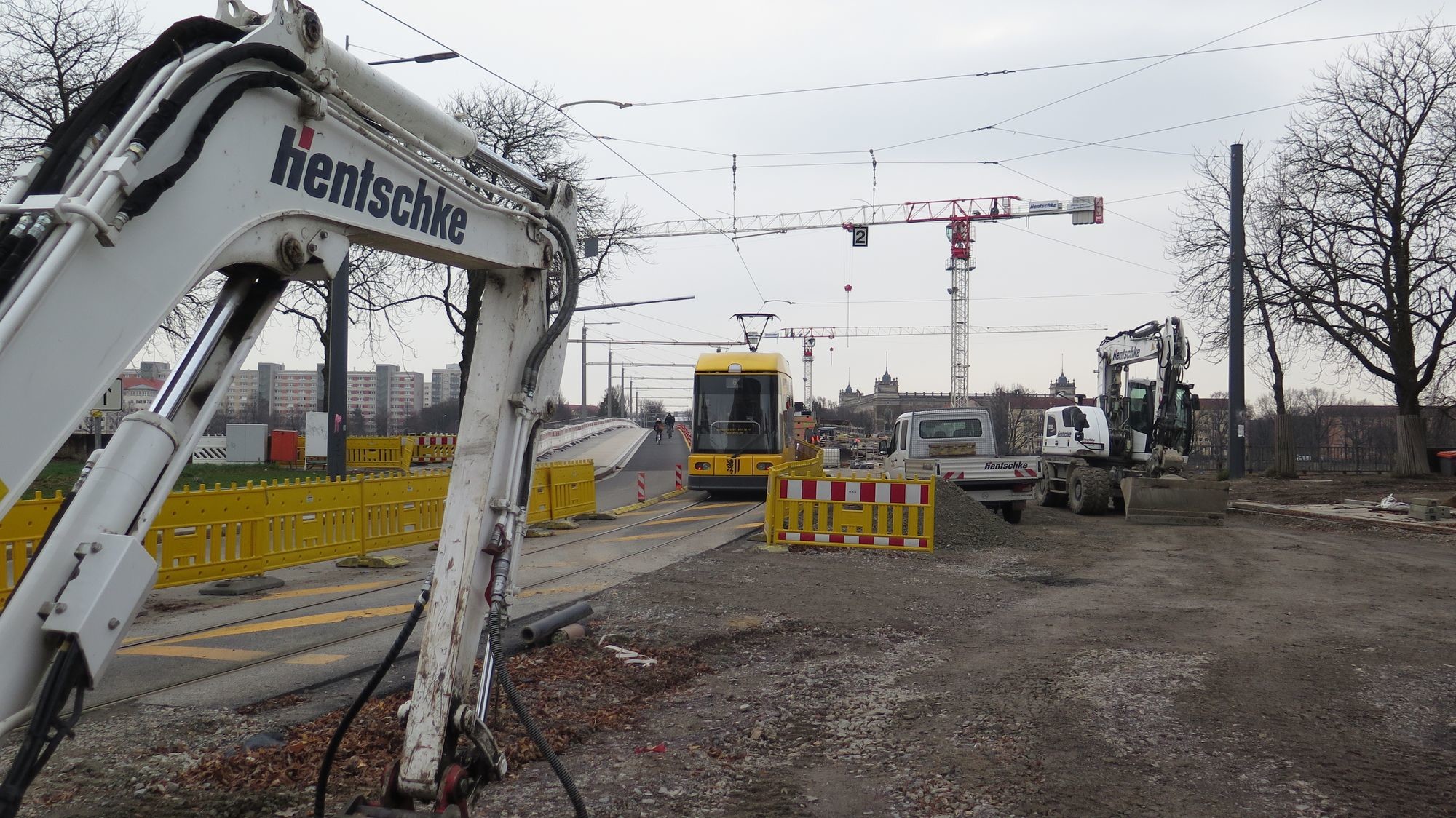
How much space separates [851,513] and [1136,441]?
33.0 ft

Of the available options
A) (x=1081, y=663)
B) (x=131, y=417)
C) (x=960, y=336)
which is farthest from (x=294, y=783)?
(x=960, y=336)

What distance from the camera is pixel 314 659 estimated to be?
23.4 ft

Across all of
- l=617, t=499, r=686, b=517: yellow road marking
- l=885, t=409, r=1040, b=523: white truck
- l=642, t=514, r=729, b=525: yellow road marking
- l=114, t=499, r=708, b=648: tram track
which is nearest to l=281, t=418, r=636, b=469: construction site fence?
l=617, t=499, r=686, b=517: yellow road marking

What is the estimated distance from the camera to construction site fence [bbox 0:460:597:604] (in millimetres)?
8844

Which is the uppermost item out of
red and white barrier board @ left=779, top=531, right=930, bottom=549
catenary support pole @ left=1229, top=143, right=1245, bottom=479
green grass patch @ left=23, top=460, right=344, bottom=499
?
catenary support pole @ left=1229, top=143, right=1245, bottom=479

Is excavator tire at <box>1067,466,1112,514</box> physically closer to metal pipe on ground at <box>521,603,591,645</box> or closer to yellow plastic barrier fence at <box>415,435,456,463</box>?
metal pipe on ground at <box>521,603,591,645</box>

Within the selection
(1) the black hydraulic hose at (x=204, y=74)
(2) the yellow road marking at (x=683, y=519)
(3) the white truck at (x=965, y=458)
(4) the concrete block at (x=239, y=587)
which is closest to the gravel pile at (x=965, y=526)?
(3) the white truck at (x=965, y=458)

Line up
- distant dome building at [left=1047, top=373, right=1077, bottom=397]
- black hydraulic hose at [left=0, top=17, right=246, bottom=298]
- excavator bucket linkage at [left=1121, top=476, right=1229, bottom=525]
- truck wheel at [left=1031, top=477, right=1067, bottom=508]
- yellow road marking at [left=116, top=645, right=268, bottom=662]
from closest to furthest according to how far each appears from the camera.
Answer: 1. black hydraulic hose at [left=0, top=17, right=246, bottom=298]
2. yellow road marking at [left=116, top=645, right=268, bottom=662]
3. excavator bucket linkage at [left=1121, top=476, right=1229, bottom=525]
4. truck wheel at [left=1031, top=477, right=1067, bottom=508]
5. distant dome building at [left=1047, top=373, right=1077, bottom=397]

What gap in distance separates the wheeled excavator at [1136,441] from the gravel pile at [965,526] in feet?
14.9

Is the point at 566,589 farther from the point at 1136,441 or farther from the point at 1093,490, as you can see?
the point at 1136,441

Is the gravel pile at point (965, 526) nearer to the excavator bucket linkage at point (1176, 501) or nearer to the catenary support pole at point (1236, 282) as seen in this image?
the excavator bucket linkage at point (1176, 501)

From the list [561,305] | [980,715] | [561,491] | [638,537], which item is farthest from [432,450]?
[561,305]

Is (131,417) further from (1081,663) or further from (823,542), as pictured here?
(823,542)

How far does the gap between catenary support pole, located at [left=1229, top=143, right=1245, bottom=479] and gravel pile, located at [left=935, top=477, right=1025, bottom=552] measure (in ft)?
52.1
